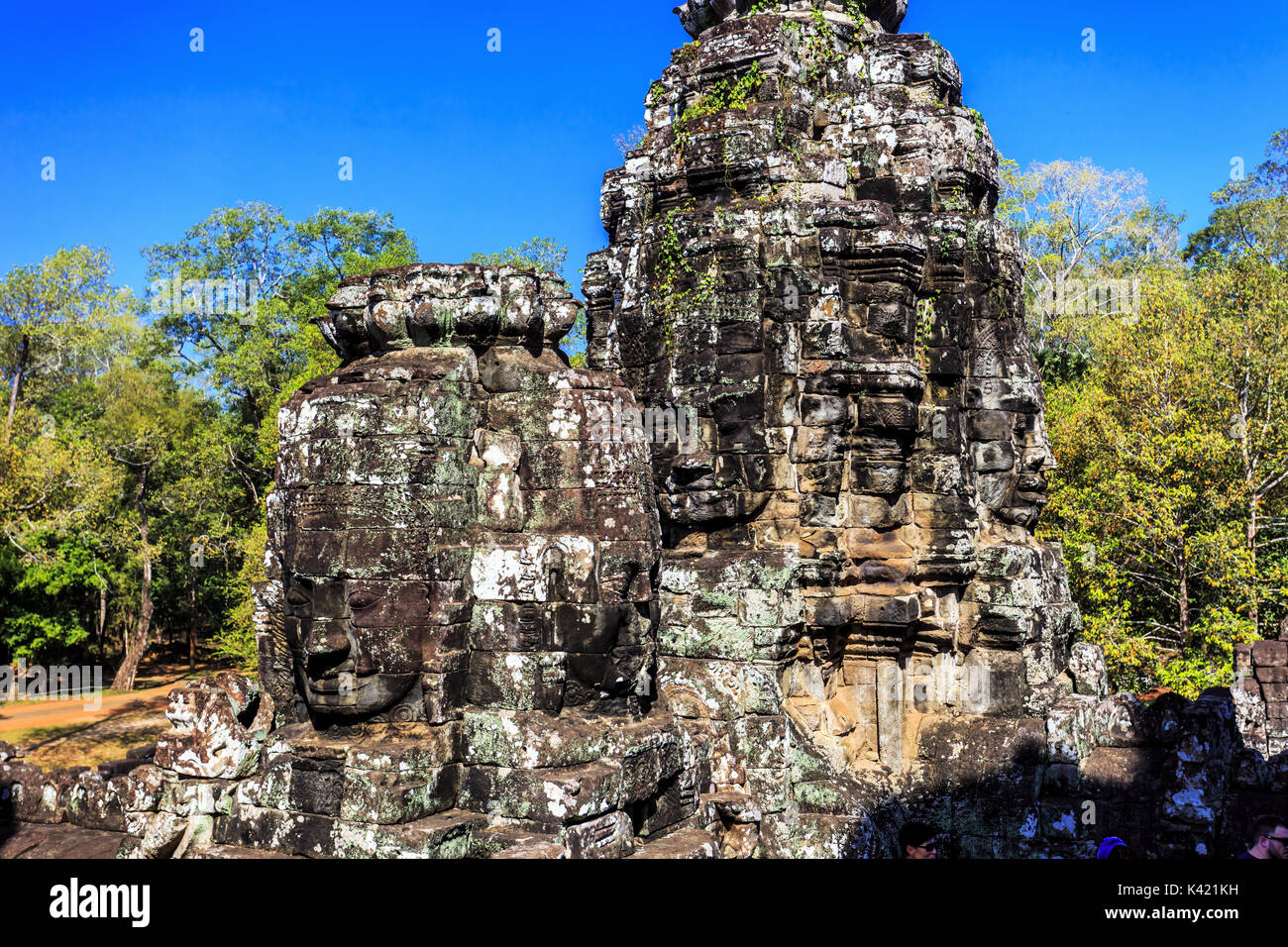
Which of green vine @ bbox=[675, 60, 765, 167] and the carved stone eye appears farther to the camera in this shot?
green vine @ bbox=[675, 60, 765, 167]

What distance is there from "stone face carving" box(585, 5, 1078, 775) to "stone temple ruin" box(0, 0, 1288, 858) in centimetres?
3

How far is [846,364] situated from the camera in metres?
Answer: 9.27

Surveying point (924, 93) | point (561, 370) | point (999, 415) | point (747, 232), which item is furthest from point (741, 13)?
point (561, 370)

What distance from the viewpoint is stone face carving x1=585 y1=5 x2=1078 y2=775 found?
9195 mm

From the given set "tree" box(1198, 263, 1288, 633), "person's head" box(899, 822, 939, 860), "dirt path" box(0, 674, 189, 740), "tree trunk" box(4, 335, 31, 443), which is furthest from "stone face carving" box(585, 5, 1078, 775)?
"tree trunk" box(4, 335, 31, 443)

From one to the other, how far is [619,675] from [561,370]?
1.83m

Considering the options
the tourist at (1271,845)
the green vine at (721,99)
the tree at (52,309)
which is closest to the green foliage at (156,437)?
the tree at (52,309)

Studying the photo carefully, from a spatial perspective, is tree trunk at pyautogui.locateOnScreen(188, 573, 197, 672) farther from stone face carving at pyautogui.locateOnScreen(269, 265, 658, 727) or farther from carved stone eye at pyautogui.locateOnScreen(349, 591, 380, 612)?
carved stone eye at pyautogui.locateOnScreen(349, 591, 380, 612)

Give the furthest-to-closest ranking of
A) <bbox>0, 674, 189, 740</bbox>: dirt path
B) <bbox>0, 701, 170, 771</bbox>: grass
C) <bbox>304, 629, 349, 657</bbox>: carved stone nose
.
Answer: <bbox>0, 674, 189, 740</bbox>: dirt path < <bbox>0, 701, 170, 771</bbox>: grass < <bbox>304, 629, 349, 657</bbox>: carved stone nose

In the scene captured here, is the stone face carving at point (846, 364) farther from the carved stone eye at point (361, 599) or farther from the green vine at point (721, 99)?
the carved stone eye at point (361, 599)

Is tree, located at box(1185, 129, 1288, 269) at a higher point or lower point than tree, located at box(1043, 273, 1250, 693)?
higher
